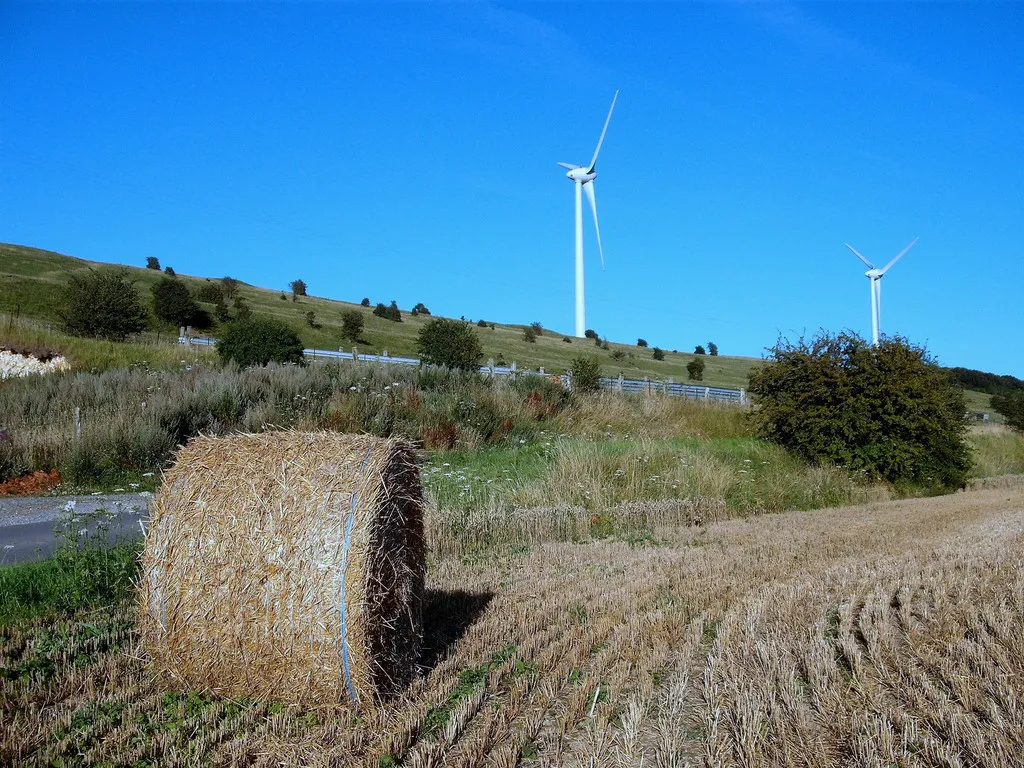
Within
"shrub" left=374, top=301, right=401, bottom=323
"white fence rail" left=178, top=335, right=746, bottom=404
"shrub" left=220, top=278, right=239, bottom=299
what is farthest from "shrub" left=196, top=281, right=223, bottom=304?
"white fence rail" left=178, top=335, right=746, bottom=404

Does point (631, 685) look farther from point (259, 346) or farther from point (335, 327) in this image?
point (335, 327)

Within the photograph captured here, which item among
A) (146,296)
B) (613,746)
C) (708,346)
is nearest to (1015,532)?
(613,746)

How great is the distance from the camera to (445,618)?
729 centimetres

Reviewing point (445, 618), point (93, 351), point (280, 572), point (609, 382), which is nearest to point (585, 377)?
point (609, 382)

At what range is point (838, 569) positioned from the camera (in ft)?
29.8

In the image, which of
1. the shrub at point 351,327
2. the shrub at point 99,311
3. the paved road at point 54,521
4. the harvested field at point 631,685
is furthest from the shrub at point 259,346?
the shrub at point 351,327

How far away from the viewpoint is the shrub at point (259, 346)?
29.4 meters

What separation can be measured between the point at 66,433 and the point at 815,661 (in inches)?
641

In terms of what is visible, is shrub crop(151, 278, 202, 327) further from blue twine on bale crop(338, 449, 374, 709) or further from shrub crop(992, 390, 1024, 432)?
blue twine on bale crop(338, 449, 374, 709)

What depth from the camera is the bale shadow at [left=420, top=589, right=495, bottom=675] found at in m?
6.28

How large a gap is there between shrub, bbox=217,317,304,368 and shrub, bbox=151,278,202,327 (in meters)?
25.3

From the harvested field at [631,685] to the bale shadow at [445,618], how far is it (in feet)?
0.08

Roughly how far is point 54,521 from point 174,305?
1790 inches

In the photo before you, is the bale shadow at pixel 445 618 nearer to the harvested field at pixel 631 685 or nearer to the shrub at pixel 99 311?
the harvested field at pixel 631 685
